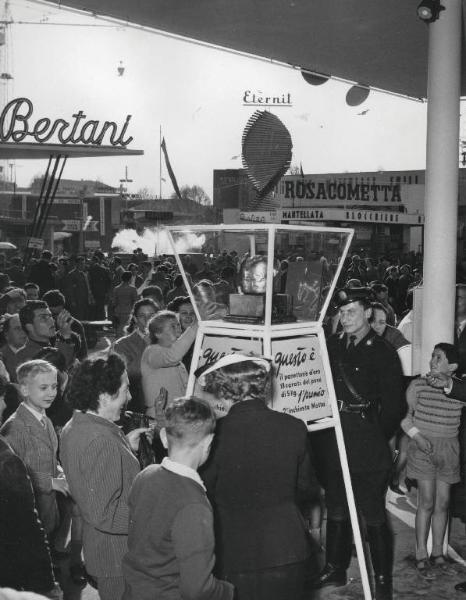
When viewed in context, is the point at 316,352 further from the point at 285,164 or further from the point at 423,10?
the point at 423,10

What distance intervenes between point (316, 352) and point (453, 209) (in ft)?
9.47

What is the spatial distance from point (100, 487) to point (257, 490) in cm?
76

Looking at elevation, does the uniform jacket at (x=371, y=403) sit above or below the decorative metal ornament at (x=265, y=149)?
below

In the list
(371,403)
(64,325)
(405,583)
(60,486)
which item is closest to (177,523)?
(60,486)

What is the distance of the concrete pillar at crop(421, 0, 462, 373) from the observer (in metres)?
7.01

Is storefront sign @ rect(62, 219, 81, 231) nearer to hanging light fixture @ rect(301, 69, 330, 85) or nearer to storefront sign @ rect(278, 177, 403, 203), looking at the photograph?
storefront sign @ rect(278, 177, 403, 203)

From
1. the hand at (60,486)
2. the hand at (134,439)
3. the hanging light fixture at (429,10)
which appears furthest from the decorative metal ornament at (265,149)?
the hanging light fixture at (429,10)

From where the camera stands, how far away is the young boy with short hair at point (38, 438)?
4879mm

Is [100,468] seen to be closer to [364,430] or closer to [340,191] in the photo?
[364,430]

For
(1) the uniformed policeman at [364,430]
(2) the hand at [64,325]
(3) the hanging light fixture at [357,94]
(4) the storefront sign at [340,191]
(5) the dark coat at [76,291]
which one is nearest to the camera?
(1) the uniformed policeman at [364,430]

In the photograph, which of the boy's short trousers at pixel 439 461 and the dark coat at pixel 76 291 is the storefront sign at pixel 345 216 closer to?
the dark coat at pixel 76 291

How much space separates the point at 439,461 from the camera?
5695 mm

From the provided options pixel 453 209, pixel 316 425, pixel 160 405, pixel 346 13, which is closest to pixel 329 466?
pixel 316 425

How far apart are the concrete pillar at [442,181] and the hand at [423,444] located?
1.35 meters
